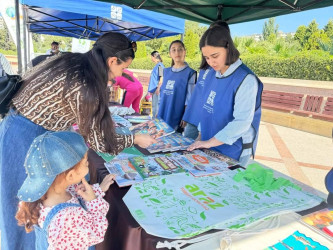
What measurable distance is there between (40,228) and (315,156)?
4.68 meters

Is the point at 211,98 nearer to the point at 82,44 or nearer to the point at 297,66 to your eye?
the point at 82,44

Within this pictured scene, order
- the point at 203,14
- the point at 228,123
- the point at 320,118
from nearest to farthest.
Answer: the point at 228,123, the point at 203,14, the point at 320,118

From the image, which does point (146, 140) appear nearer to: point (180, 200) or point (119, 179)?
point (119, 179)

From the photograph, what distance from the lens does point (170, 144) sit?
1633 mm

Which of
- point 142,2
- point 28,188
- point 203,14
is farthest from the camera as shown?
point 203,14

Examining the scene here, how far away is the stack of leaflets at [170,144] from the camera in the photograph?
5.06 feet

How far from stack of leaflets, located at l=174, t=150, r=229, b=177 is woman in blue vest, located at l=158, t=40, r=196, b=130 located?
142 cm

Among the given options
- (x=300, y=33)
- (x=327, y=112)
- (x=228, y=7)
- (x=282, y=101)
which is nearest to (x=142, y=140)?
(x=228, y=7)

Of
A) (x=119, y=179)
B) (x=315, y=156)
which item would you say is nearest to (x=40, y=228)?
(x=119, y=179)

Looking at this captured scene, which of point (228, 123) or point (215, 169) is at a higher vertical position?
point (228, 123)

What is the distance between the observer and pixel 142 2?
230cm

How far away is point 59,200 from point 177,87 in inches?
87.8

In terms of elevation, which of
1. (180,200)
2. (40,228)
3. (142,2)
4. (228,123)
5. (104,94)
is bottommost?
(40,228)

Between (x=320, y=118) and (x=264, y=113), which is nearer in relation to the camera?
(x=320, y=118)
